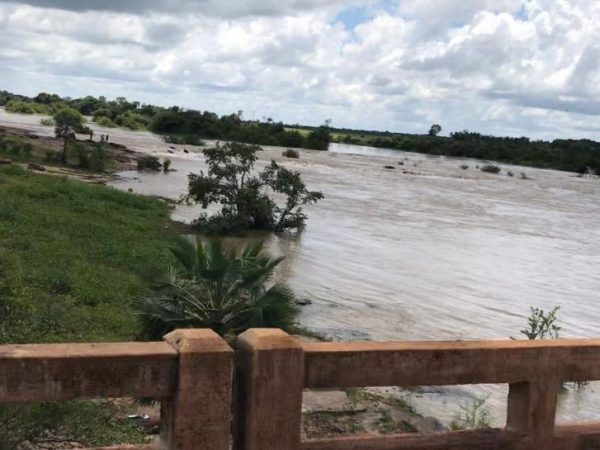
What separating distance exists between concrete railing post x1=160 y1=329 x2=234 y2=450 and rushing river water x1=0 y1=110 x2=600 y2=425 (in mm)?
6988

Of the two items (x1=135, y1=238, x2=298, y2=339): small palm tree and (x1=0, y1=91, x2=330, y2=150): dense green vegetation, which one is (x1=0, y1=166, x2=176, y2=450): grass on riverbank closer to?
(x1=135, y1=238, x2=298, y2=339): small palm tree

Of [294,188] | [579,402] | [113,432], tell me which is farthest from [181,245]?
[294,188]

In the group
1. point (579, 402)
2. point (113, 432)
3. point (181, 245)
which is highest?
point (181, 245)

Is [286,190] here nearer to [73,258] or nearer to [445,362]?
[73,258]

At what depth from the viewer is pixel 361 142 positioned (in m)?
171

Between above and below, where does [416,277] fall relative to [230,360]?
below

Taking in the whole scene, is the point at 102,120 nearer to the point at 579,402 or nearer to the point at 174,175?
the point at 174,175

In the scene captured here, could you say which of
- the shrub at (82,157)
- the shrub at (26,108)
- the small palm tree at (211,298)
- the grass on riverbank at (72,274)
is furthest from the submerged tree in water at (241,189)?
the shrub at (26,108)

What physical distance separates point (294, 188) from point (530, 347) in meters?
23.9

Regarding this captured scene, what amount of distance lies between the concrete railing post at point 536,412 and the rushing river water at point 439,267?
222 inches

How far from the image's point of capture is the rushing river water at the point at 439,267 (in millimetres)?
14945

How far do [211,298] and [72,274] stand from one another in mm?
6883

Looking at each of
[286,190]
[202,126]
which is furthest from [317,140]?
[286,190]

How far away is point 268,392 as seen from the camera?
3.68 m
